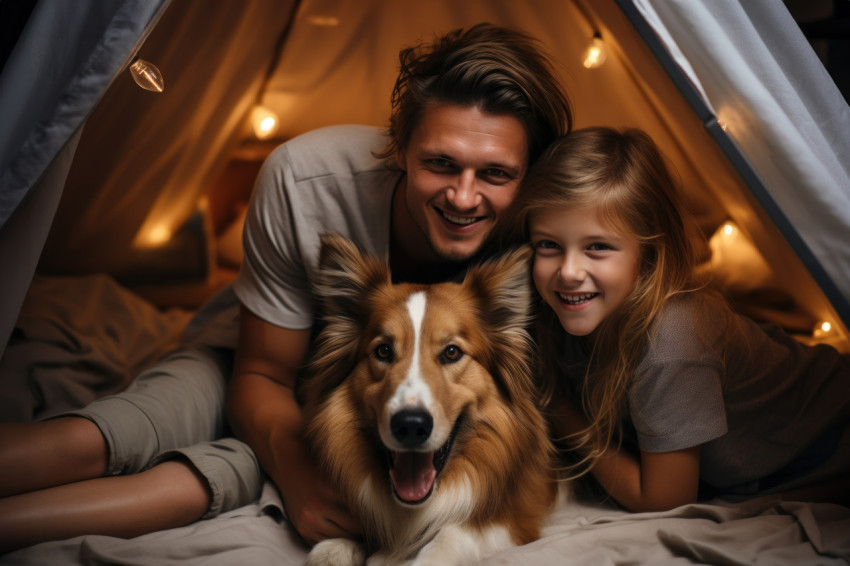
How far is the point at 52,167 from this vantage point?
5.14 ft

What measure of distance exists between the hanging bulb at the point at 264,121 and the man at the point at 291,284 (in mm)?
1490

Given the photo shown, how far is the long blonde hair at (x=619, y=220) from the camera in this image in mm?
1842

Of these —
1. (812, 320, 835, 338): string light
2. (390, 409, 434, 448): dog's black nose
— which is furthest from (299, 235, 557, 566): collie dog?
(812, 320, 835, 338): string light

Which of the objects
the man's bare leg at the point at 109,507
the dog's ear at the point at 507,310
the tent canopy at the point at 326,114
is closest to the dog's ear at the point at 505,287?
the dog's ear at the point at 507,310

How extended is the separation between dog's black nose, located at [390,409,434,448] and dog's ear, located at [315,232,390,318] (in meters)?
0.46

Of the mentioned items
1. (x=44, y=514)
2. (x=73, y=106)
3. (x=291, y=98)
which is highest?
(x=291, y=98)

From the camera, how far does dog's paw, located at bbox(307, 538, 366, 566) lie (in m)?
1.66

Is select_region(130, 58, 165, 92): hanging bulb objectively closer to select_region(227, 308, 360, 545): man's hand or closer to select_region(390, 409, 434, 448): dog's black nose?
select_region(227, 308, 360, 545): man's hand

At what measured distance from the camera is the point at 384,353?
1.79 meters

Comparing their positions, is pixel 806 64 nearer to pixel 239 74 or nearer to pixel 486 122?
pixel 486 122

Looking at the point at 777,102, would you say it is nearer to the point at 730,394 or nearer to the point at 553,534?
the point at 730,394

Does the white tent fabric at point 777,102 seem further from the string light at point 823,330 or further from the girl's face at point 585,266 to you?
the string light at point 823,330

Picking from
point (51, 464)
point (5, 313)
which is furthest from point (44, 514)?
point (5, 313)

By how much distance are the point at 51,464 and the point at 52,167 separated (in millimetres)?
788
